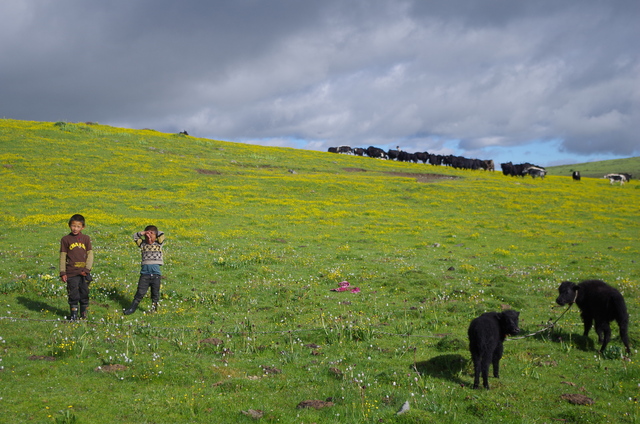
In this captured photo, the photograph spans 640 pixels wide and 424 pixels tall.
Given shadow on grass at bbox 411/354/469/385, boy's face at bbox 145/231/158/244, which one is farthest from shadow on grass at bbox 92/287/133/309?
shadow on grass at bbox 411/354/469/385

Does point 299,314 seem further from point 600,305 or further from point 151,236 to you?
point 600,305

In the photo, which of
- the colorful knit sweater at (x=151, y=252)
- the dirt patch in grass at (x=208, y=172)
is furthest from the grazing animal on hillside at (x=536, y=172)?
the colorful knit sweater at (x=151, y=252)

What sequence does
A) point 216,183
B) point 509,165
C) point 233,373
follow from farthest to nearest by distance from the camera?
point 509,165 → point 216,183 → point 233,373

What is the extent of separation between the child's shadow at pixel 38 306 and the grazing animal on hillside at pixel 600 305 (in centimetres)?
1421

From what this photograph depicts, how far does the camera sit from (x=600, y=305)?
1055cm

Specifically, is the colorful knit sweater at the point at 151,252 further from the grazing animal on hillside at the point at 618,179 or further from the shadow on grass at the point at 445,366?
the grazing animal on hillside at the point at 618,179

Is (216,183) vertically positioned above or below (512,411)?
above

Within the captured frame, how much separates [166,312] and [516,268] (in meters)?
16.6

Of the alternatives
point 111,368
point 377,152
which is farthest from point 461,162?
point 111,368

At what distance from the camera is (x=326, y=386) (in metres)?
8.56

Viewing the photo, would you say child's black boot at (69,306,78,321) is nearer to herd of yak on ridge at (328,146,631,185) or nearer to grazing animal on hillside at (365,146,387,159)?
herd of yak on ridge at (328,146,631,185)

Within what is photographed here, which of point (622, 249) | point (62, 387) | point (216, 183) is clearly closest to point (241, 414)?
point (62, 387)

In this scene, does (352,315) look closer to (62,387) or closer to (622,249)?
(62,387)

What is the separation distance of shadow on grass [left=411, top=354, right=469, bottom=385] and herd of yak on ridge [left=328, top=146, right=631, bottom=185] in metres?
76.8
